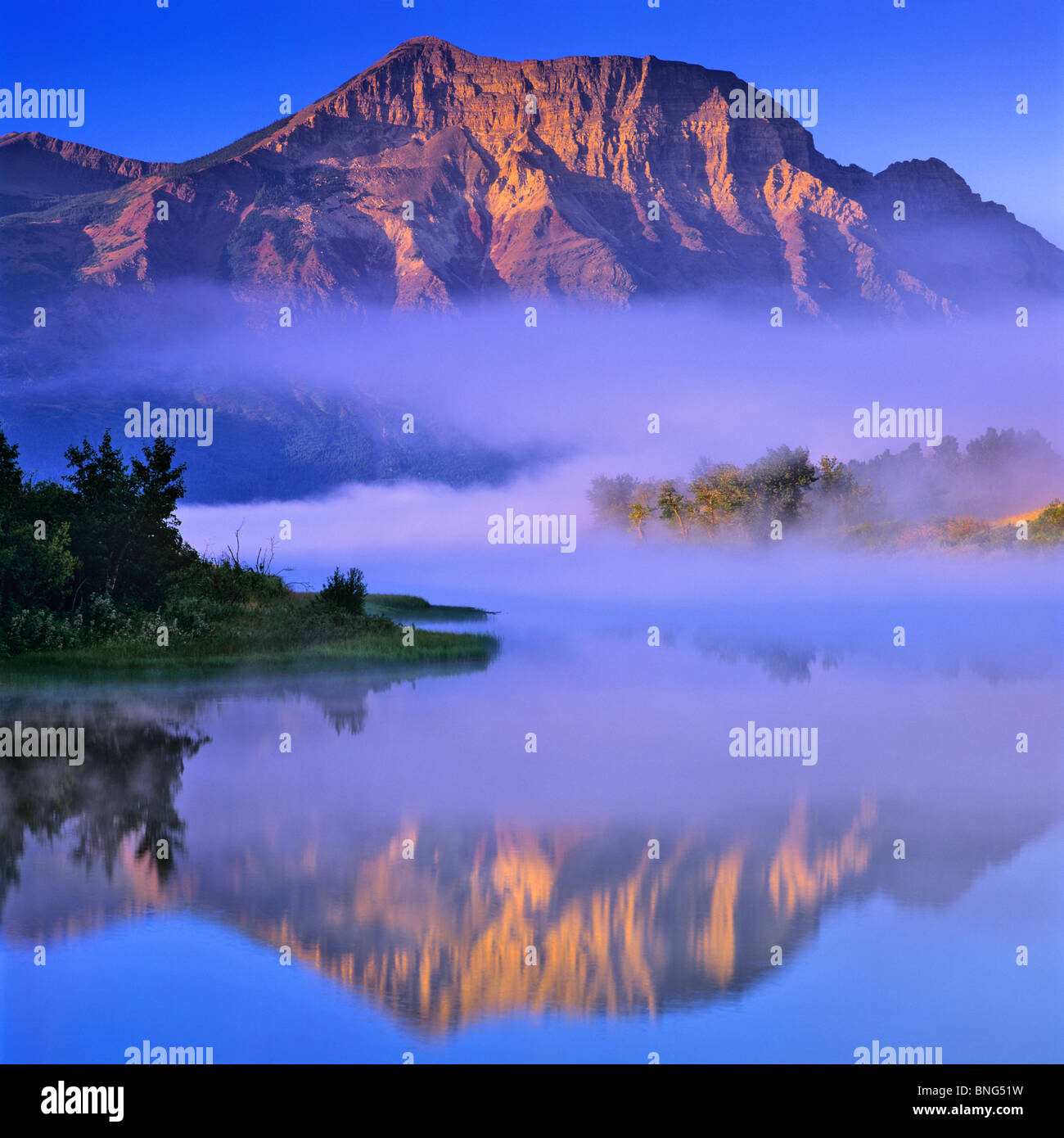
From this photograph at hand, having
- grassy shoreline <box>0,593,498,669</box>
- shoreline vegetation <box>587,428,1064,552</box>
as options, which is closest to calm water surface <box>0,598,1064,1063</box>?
grassy shoreline <box>0,593,498,669</box>

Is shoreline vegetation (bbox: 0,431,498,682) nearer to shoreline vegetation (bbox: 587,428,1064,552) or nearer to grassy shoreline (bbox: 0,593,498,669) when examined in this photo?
grassy shoreline (bbox: 0,593,498,669)

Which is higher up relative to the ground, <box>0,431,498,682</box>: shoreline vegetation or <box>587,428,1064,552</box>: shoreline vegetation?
<box>587,428,1064,552</box>: shoreline vegetation

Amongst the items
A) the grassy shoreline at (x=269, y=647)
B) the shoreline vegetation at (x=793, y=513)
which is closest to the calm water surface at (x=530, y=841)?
the grassy shoreline at (x=269, y=647)

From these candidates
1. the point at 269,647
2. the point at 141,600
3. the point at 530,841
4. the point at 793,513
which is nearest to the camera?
the point at 530,841

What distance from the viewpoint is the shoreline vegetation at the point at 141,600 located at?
41188 mm

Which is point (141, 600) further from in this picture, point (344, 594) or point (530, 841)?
point (530, 841)

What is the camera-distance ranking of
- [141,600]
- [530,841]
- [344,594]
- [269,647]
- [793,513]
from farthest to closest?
1. [793,513]
2. [344,594]
3. [141,600]
4. [269,647]
5. [530,841]

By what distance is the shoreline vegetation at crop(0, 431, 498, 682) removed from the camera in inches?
1622

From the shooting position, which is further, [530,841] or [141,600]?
[141,600]

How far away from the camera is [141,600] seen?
152 feet

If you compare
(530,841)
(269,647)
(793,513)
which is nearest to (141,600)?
(269,647)

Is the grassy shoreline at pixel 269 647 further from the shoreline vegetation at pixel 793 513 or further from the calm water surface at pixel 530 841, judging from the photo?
the shoreline vegetation at pixel 793 513
